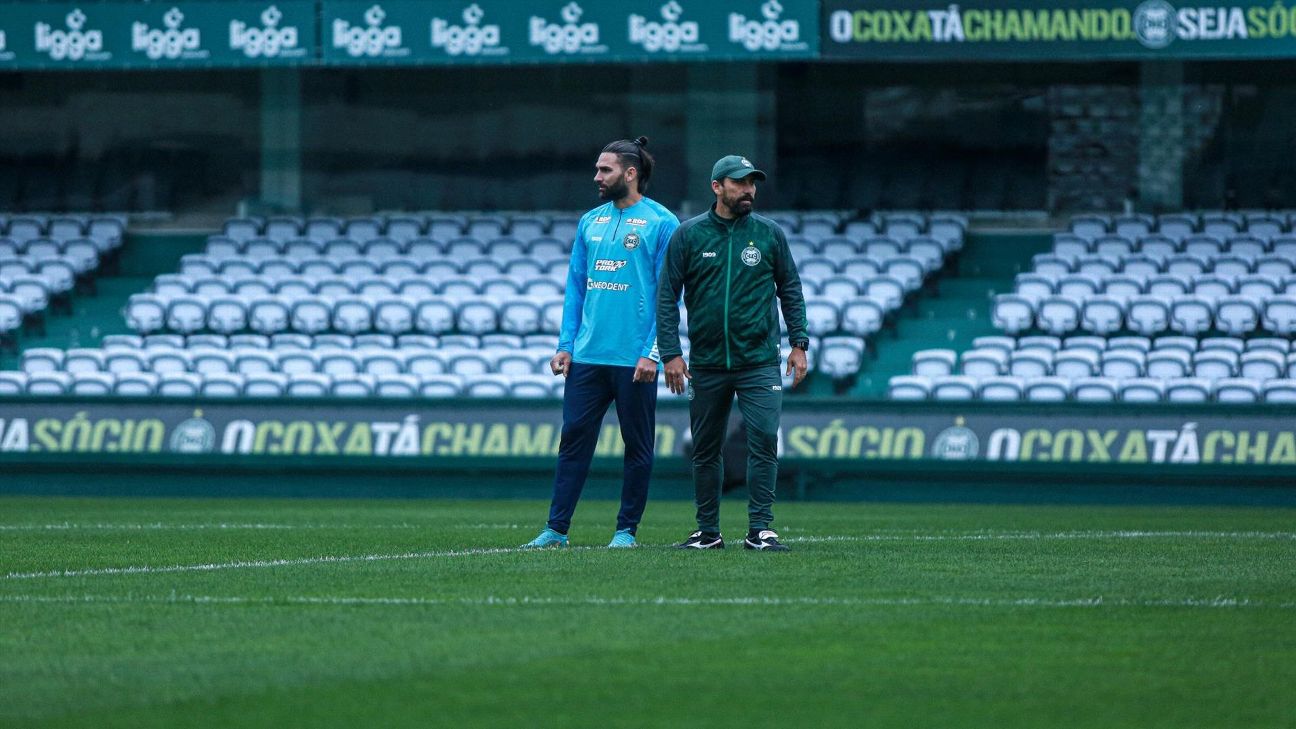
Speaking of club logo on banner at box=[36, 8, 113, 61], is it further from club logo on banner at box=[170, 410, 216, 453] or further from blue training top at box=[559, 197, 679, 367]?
blue training top at box=[559, 197, 679, 367]

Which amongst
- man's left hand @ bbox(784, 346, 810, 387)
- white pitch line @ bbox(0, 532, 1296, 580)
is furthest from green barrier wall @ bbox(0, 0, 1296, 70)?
man's left hand @ bbox(784, 346, 810, 387)

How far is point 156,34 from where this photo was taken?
2438 centimetres

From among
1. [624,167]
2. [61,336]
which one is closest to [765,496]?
[624,167]

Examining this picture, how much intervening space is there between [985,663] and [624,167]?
4295 mm

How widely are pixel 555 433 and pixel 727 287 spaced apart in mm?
8151

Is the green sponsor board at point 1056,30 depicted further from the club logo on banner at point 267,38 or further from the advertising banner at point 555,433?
the advertising banner at point 555,433

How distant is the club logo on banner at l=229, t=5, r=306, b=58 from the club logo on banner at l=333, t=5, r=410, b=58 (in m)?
0.53

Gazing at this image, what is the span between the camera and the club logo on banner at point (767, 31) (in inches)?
921

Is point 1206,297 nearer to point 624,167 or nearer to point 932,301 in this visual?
point 932,301

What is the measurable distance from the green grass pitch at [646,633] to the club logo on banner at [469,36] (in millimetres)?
13985

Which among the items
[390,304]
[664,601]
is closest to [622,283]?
[664,601]

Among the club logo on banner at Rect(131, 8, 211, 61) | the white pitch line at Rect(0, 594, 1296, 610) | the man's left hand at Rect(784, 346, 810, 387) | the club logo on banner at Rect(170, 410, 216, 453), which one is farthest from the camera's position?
the club logo on banner at Rect(131, 8, 211, 61)

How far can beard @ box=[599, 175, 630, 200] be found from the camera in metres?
9.55

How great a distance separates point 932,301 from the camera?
23469 millimetres
